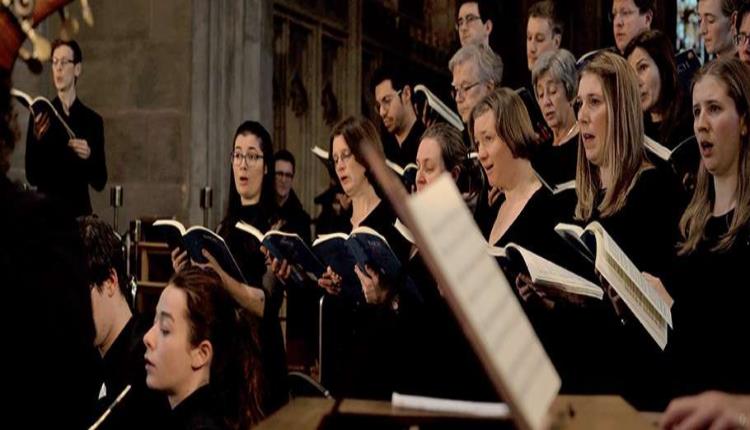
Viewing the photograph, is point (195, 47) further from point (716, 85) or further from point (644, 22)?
point (716, 85)

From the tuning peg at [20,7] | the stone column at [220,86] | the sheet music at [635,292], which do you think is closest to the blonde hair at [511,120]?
the sheet music at [635,292]

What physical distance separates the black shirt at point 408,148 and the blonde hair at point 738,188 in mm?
2475

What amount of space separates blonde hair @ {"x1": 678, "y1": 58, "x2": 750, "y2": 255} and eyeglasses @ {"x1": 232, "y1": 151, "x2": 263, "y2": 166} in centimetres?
254

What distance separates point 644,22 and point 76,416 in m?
3.82

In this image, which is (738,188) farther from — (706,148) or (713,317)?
(713,317)

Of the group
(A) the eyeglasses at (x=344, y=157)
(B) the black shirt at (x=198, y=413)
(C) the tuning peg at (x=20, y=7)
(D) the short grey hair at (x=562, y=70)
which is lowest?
(B) the black shirt at (x=198, y=413)

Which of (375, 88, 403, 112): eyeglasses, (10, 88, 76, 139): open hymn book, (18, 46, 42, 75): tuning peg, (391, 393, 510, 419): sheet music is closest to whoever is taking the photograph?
(391, 393, 510, 419): sheet music

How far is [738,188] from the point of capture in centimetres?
361

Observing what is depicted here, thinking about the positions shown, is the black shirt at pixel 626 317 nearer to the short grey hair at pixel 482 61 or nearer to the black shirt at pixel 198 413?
the black shirt at pixel 198 413

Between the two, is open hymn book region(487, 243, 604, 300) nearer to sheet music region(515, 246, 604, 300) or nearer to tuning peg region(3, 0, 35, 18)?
sheet music region(515, 246, 604, 300)

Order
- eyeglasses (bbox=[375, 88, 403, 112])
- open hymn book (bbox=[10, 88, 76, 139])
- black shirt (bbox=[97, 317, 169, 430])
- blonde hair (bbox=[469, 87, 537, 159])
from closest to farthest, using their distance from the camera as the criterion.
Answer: black shirt (bbox=[97, 317, 169, 430]), blonde hair (bbox=[469, 87, 537, 159]), eyeglasses (bbox=[375, 88, 403, 112]), open hymn book (bbox=[10, 88, 76, 139])

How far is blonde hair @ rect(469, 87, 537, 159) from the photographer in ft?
Answer: 14.6

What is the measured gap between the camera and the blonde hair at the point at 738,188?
3551mm

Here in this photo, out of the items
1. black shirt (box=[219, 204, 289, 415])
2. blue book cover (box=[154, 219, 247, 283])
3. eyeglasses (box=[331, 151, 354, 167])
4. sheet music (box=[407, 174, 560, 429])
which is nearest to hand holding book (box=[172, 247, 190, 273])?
blue book cover (box=[154, 219, 247, 283])
